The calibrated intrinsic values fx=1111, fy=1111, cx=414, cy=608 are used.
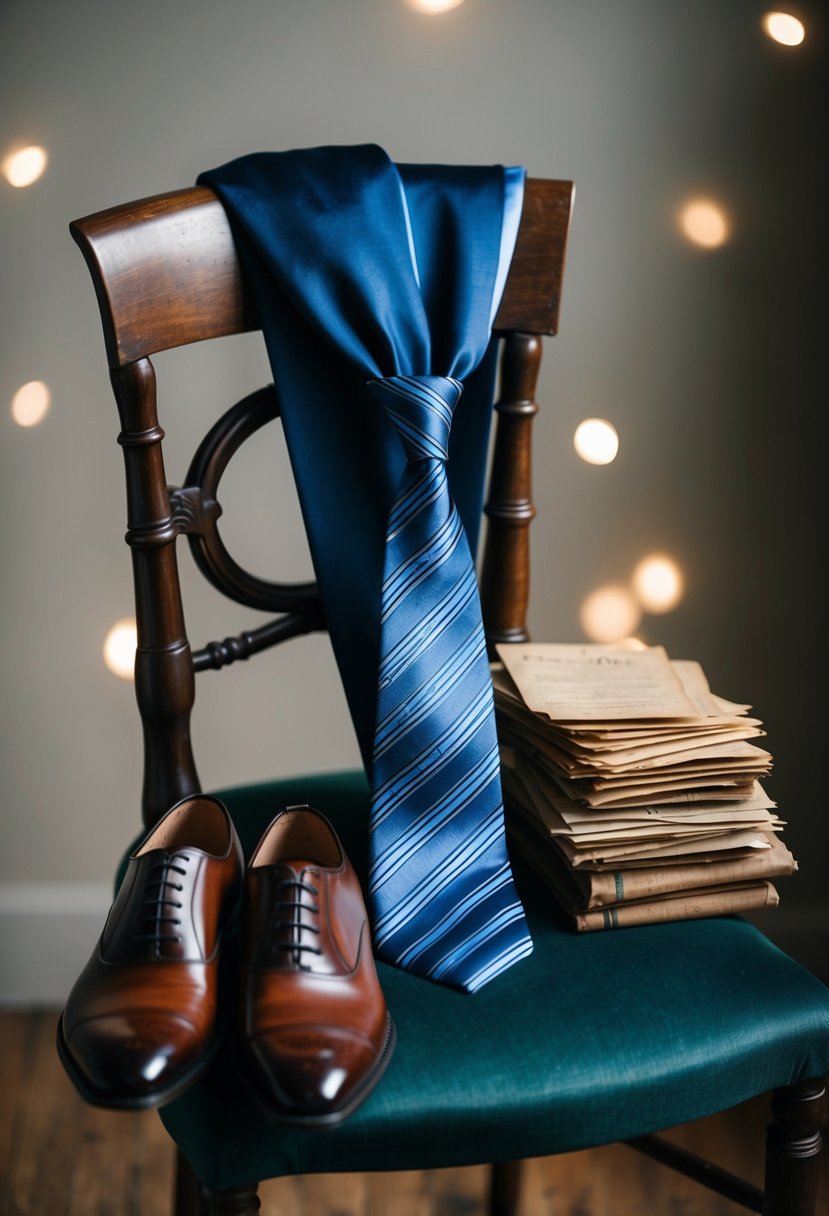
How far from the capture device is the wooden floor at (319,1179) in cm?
133

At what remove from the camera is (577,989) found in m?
0.79

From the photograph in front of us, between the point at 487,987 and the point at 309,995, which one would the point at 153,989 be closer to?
the point at 309,995

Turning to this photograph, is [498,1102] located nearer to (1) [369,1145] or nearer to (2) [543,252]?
(1) [369,1145]

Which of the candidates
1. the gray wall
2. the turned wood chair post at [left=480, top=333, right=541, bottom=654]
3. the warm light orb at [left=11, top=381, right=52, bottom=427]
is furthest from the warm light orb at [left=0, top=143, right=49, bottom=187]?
the turned wood chair post at [left=480, top=333, right=541, bottom=654]

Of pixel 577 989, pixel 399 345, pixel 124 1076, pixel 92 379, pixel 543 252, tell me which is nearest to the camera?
pixel 124 1076

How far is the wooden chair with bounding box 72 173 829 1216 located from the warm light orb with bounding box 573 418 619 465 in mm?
422

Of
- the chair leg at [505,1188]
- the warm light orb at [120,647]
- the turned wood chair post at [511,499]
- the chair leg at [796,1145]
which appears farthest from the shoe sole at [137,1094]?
the warm light orb at [120,647]

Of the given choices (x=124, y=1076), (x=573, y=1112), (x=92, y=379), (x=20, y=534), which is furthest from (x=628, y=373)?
(x=124, y=1076)

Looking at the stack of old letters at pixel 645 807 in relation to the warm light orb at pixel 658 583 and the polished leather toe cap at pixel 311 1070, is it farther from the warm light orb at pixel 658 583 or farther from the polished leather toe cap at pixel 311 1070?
the warm light orb at pixel 658 583

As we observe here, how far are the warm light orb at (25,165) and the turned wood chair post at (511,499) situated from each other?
699mm

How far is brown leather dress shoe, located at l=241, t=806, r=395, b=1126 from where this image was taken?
65cm

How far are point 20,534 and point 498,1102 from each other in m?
1.06

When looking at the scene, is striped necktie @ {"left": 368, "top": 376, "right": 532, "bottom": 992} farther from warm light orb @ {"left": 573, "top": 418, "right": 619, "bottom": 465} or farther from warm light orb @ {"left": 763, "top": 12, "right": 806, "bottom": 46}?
warm light orb @ {"left": 763, "top": 12, "right": 806, "bottom": 46}

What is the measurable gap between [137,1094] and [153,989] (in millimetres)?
62
